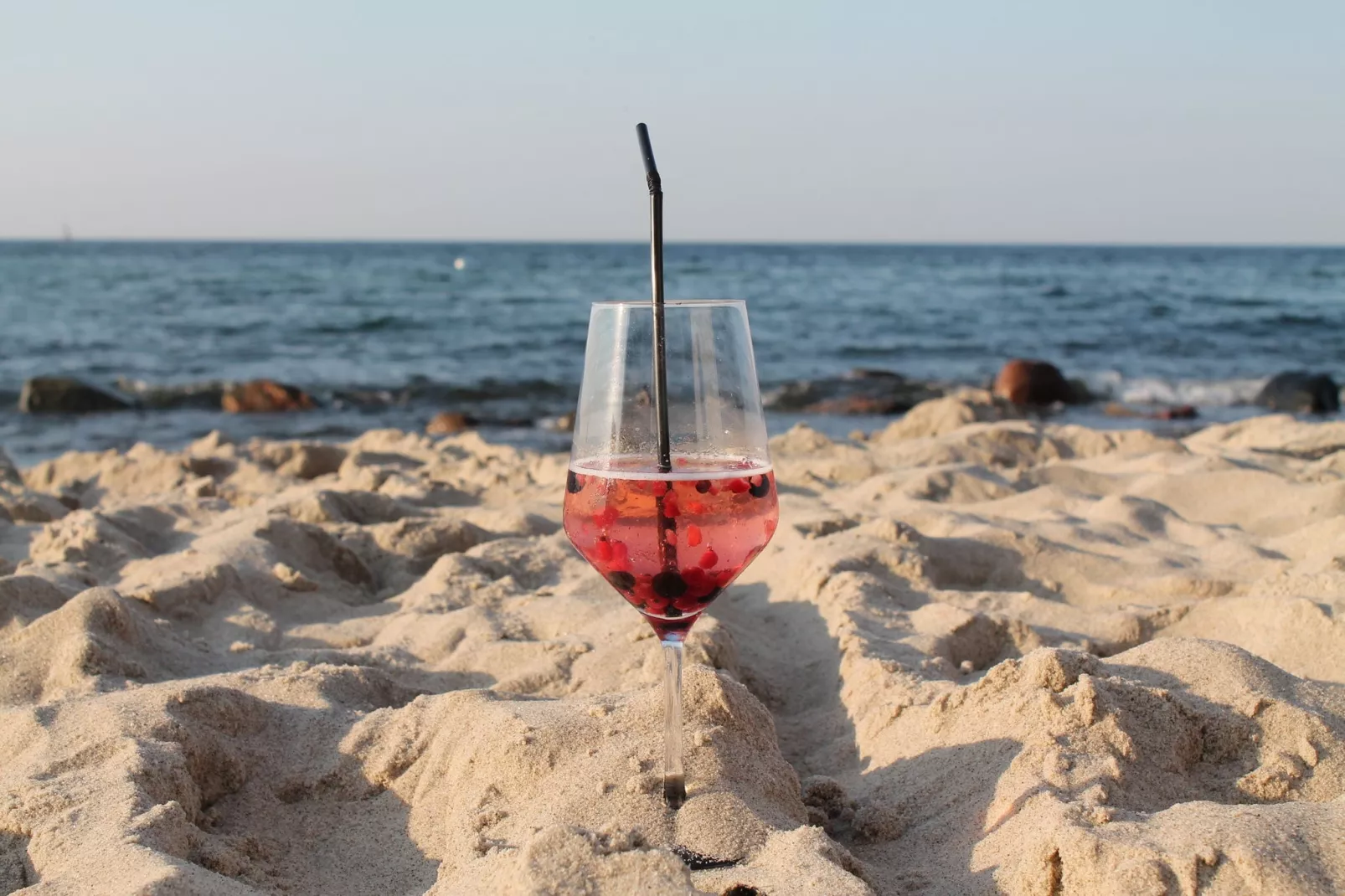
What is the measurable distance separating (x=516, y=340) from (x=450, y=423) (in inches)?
303

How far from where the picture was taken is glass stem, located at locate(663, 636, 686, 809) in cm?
162

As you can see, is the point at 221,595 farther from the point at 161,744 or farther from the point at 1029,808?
the point at 1029,808

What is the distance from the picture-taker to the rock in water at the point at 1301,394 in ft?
36.4

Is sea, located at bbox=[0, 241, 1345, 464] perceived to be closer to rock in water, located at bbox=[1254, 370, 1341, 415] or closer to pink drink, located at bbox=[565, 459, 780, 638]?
rock in water, located at bbox=[1254, 370, 1341, 415]

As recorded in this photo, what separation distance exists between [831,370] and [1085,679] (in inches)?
480

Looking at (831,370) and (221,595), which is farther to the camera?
(831,370)

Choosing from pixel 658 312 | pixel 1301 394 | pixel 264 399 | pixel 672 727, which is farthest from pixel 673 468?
pixel 1301 394

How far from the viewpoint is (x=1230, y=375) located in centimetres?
1342

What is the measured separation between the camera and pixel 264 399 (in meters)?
11.1

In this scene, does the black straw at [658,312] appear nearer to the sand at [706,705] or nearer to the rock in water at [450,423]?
the sand at [706,705]

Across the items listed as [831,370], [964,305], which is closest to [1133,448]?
[831,370]

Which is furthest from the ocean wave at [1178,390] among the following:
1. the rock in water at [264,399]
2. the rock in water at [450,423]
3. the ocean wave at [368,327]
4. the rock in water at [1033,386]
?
the ocean wave at [368,327]

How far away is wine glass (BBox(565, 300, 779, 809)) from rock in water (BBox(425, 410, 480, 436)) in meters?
8.32

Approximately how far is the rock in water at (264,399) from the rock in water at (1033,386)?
705 centimetres
